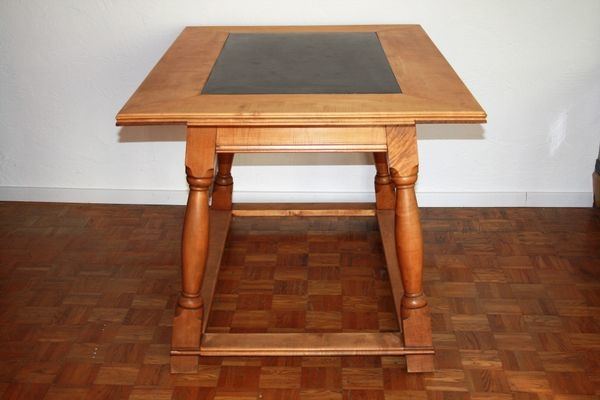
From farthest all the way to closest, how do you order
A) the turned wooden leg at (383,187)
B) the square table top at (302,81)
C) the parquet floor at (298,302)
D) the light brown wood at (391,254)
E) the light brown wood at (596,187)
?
the light brown wood at (596,187) → the turned wooden leg at (383,187) → the light brown wood at (391,254) → the parquet floor at (298,302) → the square table top at (302,81)

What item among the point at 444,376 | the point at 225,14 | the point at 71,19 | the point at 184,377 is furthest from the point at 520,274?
the point at 71,19

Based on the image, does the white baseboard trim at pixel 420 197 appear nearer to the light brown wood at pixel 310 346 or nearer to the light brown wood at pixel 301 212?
the light brown wood at pixel 301 212

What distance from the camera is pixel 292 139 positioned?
1913 mm

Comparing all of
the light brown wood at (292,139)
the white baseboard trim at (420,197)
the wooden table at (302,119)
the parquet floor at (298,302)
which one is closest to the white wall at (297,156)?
the white baseboard trim at (420,197)

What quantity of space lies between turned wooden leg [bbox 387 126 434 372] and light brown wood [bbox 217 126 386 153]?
51 mm

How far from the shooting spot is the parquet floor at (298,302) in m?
1.99

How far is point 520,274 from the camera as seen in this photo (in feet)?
8.18

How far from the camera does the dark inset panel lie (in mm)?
2012

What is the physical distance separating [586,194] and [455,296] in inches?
34.4

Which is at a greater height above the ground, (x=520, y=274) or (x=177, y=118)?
(x=177, y=118)

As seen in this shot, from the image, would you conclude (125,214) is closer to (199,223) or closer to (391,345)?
(199,223)

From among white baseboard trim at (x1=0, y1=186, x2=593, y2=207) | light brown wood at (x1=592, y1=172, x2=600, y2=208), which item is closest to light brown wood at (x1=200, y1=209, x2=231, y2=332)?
white baseboard trim at (x1=0, y1=186, x2=593, y2=207)

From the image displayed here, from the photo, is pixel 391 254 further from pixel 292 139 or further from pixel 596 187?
pixel 596 187

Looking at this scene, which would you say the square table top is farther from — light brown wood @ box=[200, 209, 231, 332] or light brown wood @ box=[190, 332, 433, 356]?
light brown wood @ box=[190, 332, 433, 356]
